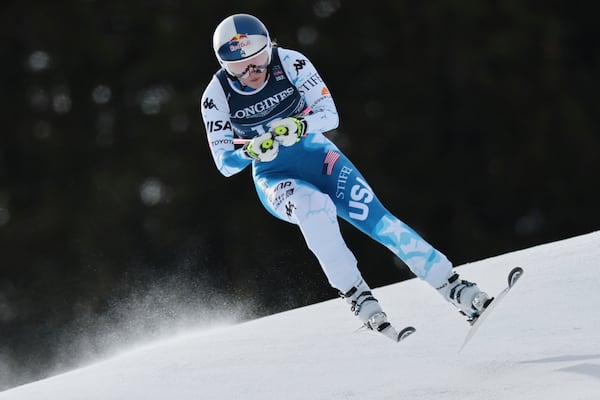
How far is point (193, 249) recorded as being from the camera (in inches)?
819

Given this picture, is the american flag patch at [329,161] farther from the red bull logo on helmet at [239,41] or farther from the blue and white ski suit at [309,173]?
the red bull logo on helmet at [239,41]

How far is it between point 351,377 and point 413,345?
1.93 feet

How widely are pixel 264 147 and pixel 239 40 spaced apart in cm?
66

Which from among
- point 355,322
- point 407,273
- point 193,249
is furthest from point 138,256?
point 355,322

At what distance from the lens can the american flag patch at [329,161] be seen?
670 cm

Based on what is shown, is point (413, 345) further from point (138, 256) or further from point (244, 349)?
point (138, 256)

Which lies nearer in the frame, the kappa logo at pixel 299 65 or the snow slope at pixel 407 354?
the snow slope at pixel 407 354

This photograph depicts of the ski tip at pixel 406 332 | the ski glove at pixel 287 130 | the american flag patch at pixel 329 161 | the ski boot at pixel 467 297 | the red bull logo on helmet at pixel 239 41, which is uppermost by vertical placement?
the red bull logo on helmet at pixel 239 41

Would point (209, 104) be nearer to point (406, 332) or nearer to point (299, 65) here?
point (299, 65)

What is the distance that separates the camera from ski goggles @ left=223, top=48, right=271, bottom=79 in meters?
6.61

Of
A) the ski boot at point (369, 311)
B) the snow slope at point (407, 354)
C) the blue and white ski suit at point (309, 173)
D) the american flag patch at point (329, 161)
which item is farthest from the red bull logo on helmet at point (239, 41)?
the snow slope at point (407, 354)

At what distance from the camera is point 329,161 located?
22.1ft

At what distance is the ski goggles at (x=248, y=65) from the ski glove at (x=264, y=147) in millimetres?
480

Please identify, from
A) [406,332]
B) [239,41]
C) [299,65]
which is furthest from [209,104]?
[406,332]
